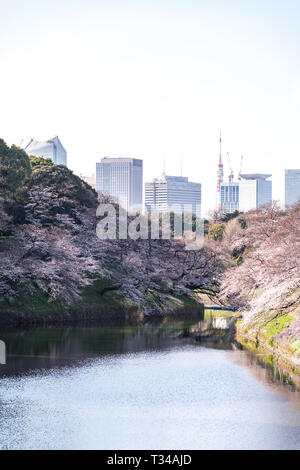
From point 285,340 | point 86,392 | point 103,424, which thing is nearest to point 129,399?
point 86,392

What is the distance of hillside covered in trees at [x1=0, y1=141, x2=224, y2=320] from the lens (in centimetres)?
5303

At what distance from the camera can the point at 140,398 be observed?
88.7 feet

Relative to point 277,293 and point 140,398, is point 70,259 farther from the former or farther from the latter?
point 140,398

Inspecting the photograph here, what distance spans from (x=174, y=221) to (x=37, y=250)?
60520 mm

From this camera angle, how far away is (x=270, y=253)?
43188 mm

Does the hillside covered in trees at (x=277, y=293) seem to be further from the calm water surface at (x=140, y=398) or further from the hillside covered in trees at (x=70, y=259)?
the hillside covered in trees at (x=70, y=259)

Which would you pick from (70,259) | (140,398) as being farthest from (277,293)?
(70,259)

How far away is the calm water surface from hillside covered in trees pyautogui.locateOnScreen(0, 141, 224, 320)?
10.6m

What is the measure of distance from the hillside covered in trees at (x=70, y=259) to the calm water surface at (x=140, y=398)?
34.7 feet

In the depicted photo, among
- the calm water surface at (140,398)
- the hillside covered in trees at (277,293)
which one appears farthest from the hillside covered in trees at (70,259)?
the hillside covered in trees at (277,293)

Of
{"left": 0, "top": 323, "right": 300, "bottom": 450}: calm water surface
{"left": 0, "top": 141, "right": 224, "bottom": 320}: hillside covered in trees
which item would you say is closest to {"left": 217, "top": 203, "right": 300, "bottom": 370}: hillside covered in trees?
{"left": 0, "top": 323, "right": 300, "bottom": 450}: calm water surface

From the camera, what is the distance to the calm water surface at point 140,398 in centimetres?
2130

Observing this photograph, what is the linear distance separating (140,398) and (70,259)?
2953cm
